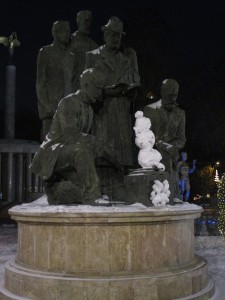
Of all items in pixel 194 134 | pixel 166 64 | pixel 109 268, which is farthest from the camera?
pixel 194 134

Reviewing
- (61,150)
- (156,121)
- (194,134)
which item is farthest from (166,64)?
(61,150)

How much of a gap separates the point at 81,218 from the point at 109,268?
717mm

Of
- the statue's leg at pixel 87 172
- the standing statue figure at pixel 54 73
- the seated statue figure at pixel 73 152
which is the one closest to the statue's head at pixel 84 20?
the standing statue figure at pixel 54 73

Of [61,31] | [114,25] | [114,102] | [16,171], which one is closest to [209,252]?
[114,102]

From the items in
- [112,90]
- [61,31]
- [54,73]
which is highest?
[61,31]

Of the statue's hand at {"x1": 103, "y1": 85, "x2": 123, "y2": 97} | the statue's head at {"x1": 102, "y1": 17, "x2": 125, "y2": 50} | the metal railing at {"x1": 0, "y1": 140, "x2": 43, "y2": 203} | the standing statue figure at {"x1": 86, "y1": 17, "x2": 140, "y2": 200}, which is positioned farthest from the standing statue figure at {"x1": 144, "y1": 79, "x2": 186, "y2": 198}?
the metal railing at {"x1": 0, "y1": 140, "x2": 43, "y2": 203}

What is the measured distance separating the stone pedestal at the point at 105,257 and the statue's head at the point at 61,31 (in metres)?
3.45

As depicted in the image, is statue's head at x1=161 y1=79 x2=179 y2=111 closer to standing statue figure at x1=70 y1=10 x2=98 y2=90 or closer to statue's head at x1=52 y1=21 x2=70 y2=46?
standing statue figure at x1=70 y1=10 x2=98 y2=90

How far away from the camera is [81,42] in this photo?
29.6 feet

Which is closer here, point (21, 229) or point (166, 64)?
point (21, 229)

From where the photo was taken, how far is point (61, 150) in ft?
23.3

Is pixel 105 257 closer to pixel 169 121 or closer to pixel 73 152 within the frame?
pixel 73 152

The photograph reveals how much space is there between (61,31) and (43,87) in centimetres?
104

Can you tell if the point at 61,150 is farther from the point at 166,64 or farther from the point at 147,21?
the point at 147,21
